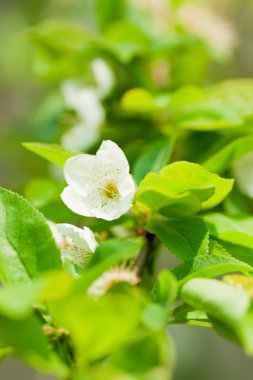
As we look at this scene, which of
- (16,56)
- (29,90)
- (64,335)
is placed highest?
(64,335)

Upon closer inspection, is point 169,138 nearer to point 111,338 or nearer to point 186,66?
point 186,66

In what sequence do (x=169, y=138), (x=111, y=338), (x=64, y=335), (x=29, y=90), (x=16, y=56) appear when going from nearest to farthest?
(x=111, y=338), (x=64, y=335), (x=169, y=138), (x=16, y=56), (x=29, y=90)

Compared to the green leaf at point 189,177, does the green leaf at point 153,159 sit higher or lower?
lower

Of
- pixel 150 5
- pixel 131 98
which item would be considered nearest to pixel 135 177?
pixel 131 98

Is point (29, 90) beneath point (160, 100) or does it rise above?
beneath

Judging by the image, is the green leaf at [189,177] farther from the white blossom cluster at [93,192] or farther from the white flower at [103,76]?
the white flower at [103,76]

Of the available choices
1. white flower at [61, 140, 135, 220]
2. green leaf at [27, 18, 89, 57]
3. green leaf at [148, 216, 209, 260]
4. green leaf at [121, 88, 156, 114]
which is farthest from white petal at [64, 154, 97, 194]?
green leaf at [27, 18, 89, 57]

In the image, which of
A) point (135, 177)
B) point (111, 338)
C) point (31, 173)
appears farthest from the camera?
point (31, 173)

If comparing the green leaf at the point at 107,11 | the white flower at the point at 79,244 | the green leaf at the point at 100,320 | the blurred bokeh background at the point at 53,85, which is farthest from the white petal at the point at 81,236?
the blurred bokeh background at the point at 53,85
